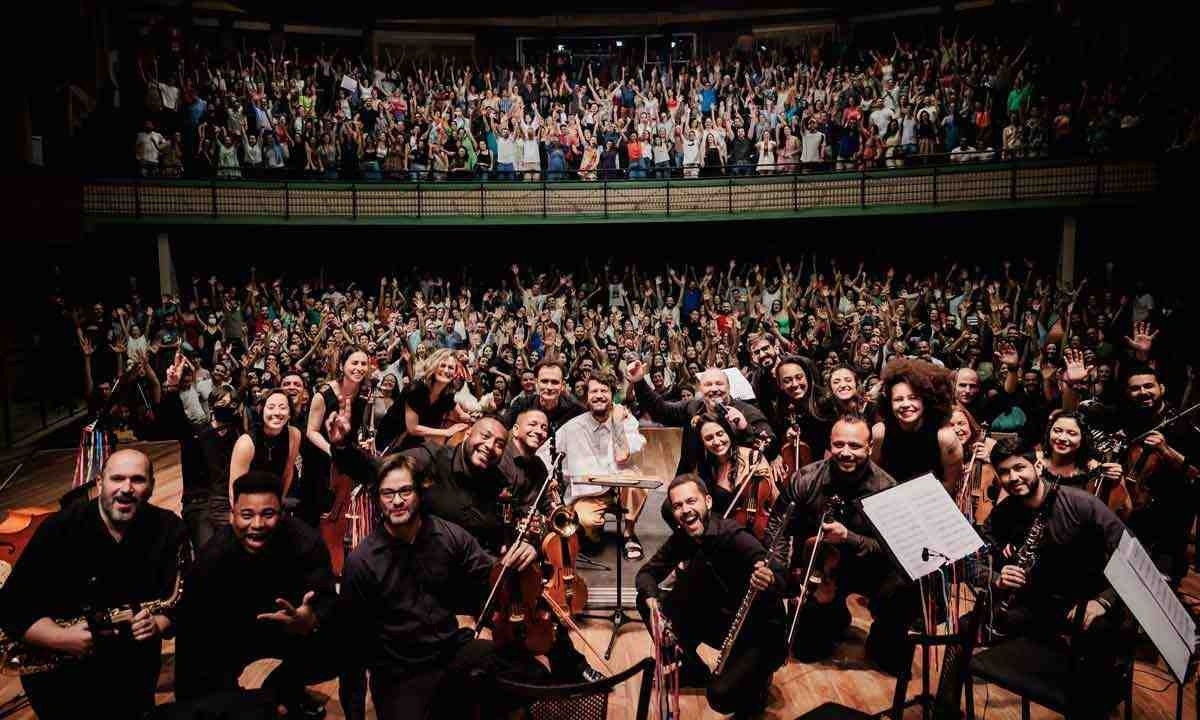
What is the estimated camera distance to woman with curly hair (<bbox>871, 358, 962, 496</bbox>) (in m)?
4.54

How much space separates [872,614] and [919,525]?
1.17 m

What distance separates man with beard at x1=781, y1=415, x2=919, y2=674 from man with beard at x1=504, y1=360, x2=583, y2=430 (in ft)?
6.52

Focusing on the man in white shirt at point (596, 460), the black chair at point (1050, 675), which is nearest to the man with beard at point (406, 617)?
the black chair at point (1050, 675)

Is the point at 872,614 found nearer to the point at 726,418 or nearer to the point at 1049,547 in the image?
the point at 1049,547

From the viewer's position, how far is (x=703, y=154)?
15016mm

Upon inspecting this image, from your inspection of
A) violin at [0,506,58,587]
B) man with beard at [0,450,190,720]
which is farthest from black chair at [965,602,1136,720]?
violin at [0,506,58,587]

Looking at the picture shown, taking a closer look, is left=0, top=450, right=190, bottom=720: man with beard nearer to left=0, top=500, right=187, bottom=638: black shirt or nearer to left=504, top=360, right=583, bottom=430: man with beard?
A: left=0, top=500, right=187, bottom=638: black shirt

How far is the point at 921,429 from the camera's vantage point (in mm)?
4602

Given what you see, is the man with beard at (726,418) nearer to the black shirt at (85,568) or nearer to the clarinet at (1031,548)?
the clarinet at (1031,548)

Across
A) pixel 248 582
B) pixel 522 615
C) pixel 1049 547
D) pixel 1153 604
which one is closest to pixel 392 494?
pixel 248 582

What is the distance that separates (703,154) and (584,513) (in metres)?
10.9

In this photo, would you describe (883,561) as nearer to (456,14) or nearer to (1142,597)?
(1142,597)

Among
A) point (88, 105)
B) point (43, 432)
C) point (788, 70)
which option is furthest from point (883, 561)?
point (88, 105)

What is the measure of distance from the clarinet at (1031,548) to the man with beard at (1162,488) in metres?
1.20
